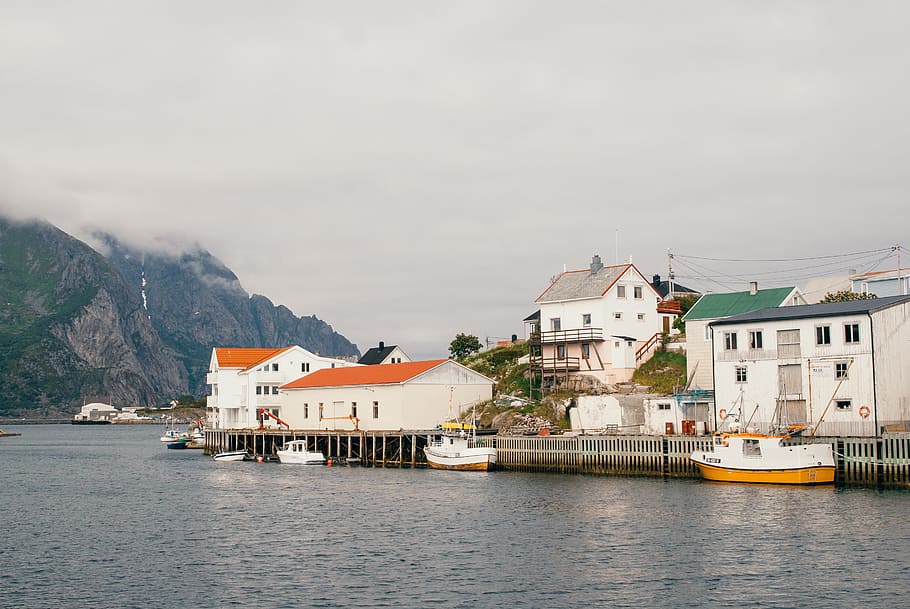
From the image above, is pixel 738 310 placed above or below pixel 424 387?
above

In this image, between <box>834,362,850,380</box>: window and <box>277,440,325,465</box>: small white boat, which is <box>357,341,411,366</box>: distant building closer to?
<box>277,440,325,465</box>: small white boat

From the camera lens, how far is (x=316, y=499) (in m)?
59.6

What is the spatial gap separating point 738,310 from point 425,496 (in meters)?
32.0

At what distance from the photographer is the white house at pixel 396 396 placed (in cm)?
8675

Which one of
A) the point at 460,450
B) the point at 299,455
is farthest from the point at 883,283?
the point at 299,455

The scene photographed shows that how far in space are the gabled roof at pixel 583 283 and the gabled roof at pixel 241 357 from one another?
3222 cm

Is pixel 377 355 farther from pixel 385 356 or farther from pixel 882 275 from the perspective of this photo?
pixel 882 275

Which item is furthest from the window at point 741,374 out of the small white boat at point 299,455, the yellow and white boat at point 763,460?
the small white boat at point 299,455

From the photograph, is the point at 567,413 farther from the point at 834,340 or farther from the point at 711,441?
the point at 834,340

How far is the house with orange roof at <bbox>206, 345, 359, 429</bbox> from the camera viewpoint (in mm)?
105062

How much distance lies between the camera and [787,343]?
6200 cm

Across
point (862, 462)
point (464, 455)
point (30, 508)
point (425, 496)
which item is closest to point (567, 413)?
point (464, 455)

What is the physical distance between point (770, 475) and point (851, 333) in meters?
10.2

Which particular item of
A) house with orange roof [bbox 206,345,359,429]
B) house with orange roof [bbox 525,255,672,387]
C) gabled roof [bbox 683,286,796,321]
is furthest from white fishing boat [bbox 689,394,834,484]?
house with orange roof [bbox 206,345,359,429]
